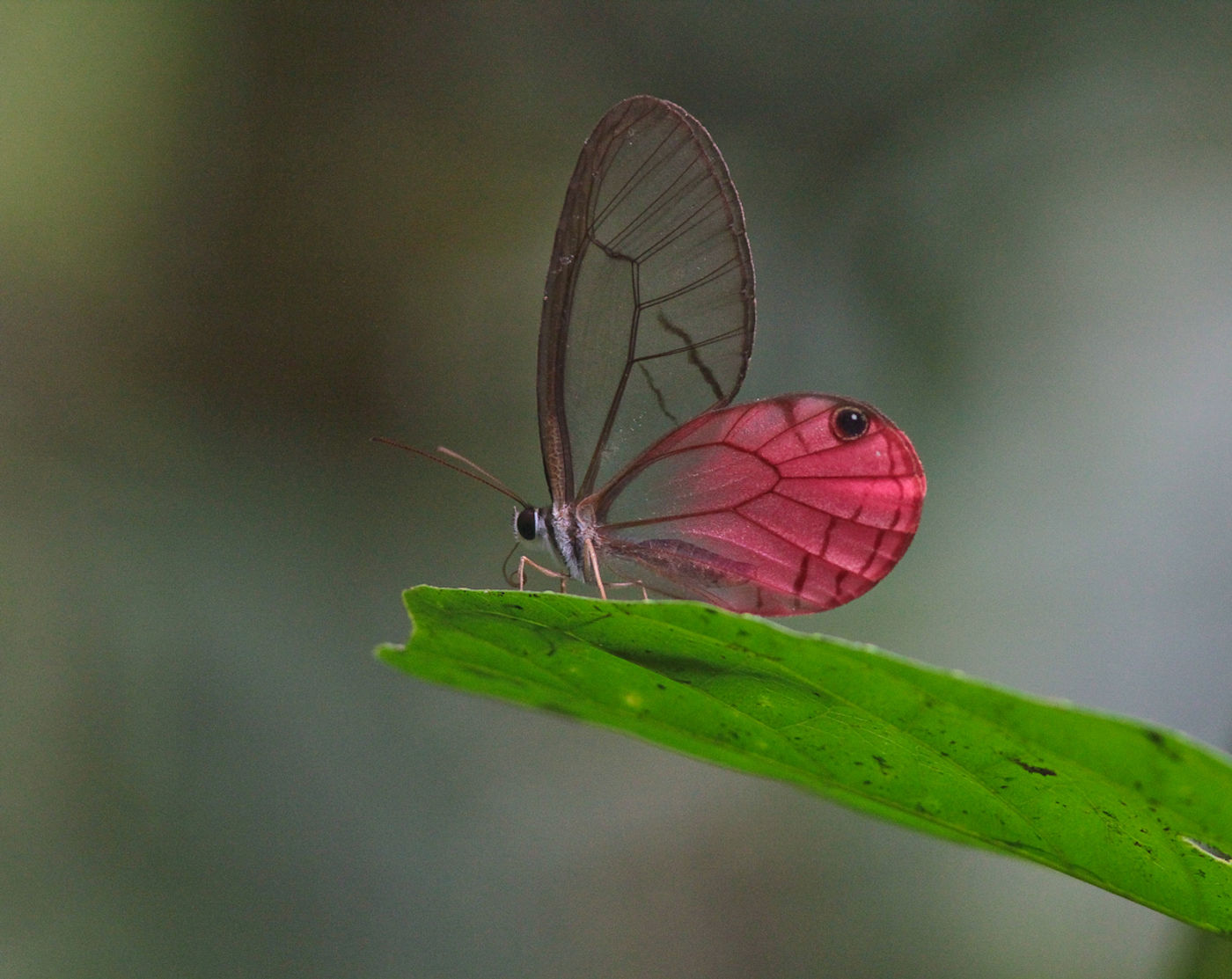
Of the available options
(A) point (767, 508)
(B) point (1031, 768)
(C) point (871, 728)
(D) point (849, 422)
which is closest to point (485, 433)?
(A) point (767, 508)

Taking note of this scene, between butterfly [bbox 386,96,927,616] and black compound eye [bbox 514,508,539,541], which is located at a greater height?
butterfly [bbox 386,96,927,616]

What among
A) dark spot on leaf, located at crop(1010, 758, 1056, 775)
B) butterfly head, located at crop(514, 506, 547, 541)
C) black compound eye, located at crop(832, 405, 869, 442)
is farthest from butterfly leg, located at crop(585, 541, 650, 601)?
dark spot on leaf, located at crop(1010, 758, 1056, 775)

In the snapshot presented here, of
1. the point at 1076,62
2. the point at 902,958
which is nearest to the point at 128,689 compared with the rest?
the point at 902,958

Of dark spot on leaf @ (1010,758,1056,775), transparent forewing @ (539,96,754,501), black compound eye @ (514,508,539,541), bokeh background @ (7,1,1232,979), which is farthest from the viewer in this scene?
bokeh background @ (7,1,1232,979)

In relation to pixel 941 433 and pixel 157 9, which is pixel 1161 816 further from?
pixel 157 9

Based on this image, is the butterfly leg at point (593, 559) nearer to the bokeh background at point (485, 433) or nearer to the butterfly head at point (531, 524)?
the butterfly head at point (531, 524)

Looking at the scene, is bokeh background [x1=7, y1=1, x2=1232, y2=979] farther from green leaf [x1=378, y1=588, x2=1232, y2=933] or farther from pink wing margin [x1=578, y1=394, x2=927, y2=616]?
green leaf [x1=378, y1=588, x2=1232, y2=933]
